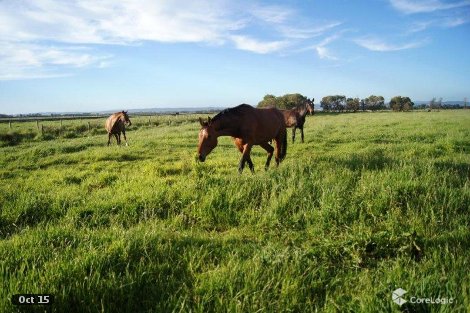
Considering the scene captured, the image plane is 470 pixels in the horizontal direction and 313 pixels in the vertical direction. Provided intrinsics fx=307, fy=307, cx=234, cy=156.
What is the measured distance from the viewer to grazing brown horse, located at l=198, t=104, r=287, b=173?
8461mm

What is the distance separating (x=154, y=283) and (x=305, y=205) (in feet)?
9.73

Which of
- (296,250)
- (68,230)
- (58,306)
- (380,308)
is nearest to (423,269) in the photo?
(380,308)

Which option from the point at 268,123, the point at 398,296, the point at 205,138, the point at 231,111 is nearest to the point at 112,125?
the point at 268,123

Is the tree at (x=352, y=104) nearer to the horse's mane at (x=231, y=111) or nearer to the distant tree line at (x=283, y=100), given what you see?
the distant tree line at (x=283, y=100)

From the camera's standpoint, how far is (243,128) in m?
9.22

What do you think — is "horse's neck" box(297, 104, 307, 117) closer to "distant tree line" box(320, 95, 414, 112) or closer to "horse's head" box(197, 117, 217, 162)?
"horse's head" box(197, 117, 217, 162)

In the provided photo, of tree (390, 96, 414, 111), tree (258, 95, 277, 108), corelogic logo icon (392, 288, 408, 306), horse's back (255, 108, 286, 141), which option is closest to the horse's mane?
horse's back (255, 108, 286, 141)

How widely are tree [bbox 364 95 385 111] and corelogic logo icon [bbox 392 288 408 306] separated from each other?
126 meters

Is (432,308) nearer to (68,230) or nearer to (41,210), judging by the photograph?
(68,230)

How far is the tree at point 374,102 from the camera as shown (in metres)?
119

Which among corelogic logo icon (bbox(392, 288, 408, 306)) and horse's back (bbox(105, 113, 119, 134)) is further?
horse's back (bbox(105, 113, 119, 134))

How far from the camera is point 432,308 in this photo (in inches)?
98.7

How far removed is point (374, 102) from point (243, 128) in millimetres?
138228

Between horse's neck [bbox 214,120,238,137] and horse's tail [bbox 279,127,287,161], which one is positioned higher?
horse's neck [bbox 214,120,238,137]
